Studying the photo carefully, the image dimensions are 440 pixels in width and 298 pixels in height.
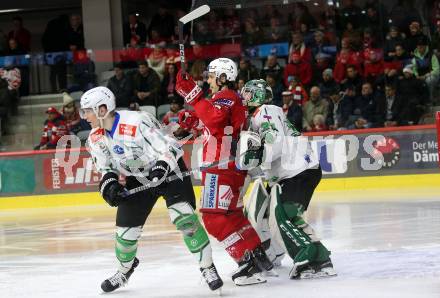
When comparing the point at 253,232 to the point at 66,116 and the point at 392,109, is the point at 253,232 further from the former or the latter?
the point at 66,116

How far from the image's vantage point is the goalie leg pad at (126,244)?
5758 millimetres

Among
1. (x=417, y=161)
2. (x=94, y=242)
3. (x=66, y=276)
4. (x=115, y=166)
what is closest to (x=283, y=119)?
(x=115, y=166)

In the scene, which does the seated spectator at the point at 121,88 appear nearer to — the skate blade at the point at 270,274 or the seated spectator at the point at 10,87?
the seated spectator at the point at 10,87

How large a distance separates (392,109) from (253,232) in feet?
23.3

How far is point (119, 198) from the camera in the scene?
5555 mm

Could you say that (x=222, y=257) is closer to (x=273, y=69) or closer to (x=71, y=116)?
(x=273, y=69)

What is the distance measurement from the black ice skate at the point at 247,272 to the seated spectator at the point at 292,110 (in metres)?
7.06

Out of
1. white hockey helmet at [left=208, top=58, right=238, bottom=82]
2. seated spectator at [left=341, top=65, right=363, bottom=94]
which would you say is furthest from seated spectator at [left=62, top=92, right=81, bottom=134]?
white hockey helmet at [left=208, top=58, right=238, bottom=82]

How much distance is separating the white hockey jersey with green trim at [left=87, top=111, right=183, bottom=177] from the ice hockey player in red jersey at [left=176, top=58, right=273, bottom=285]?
324 millimetres

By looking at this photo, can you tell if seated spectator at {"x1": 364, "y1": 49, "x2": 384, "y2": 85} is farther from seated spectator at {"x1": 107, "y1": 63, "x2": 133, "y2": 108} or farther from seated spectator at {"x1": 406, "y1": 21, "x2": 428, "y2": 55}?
seated spectator at {"x1": 107, "y1": 63, "x2": 133, "y2": 108}

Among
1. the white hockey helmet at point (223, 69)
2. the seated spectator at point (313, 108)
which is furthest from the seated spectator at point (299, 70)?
the white hockey helmet at point (223, 69)

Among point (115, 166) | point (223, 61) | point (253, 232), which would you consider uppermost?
point (223, 61)

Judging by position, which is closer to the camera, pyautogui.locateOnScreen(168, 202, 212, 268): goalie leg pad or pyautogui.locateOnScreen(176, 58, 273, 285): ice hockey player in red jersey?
pyautogui.locateOnScreen(168, 202, 212, 268): goalie leg pad

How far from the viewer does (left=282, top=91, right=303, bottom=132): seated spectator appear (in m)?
12.8
